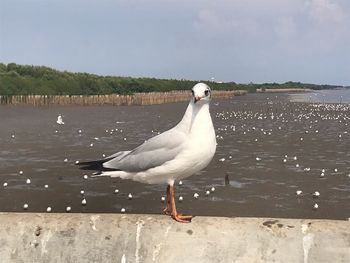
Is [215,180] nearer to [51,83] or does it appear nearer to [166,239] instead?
[166,239]

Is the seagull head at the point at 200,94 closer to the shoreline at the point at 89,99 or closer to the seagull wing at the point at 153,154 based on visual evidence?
the seagull wing at the point at 153,154

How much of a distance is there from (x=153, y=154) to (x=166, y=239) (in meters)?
1.41

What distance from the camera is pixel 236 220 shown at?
5570 mm

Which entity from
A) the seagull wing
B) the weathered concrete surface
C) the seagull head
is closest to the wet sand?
the seagull wing

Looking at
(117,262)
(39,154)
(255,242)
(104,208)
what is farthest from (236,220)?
(39,154)

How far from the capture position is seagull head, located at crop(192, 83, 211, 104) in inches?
242

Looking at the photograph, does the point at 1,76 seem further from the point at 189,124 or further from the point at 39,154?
the point at 189,124

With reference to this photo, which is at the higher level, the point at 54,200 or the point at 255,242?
the point at 255,242

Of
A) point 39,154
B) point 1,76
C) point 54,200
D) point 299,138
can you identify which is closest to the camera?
point 54,200

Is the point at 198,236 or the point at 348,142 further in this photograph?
the point at 348,142

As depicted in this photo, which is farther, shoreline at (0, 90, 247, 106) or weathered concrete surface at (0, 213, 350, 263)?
shoreline at (0, 90, 247, 106)

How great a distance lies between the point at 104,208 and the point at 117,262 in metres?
7.81

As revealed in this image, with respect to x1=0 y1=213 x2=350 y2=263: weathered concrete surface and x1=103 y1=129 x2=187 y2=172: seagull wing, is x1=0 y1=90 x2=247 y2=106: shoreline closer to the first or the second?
x1=103 y1=129 x2=187 y2=172: seagull wing

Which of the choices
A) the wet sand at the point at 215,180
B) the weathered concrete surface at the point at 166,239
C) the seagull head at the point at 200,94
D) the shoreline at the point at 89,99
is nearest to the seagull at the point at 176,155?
the seagull head at the point at 200,94
